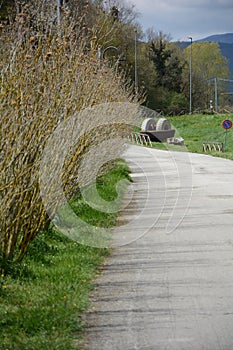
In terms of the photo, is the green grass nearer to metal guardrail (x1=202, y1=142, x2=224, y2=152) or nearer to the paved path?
the paved path

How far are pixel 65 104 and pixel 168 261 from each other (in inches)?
97.5

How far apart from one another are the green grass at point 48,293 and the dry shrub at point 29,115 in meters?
0.48

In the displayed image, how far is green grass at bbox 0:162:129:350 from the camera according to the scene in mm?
6551

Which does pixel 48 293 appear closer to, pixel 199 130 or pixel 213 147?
pixel 213 147

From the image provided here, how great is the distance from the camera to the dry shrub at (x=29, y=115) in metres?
8.31

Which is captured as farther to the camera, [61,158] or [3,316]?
[61,158]

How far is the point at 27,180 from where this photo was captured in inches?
364

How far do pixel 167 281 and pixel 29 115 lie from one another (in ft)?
8.12

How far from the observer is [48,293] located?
26.5ft

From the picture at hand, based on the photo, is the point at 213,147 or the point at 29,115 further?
the point at 213,147

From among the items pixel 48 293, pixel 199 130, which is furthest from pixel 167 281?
pixel 199 130

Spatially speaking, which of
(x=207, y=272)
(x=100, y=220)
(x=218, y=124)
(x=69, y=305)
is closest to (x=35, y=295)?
(x=69, y=305)

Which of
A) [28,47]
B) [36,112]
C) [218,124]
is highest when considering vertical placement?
[28,47]

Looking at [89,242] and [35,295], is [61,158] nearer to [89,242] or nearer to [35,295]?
[89,242]
